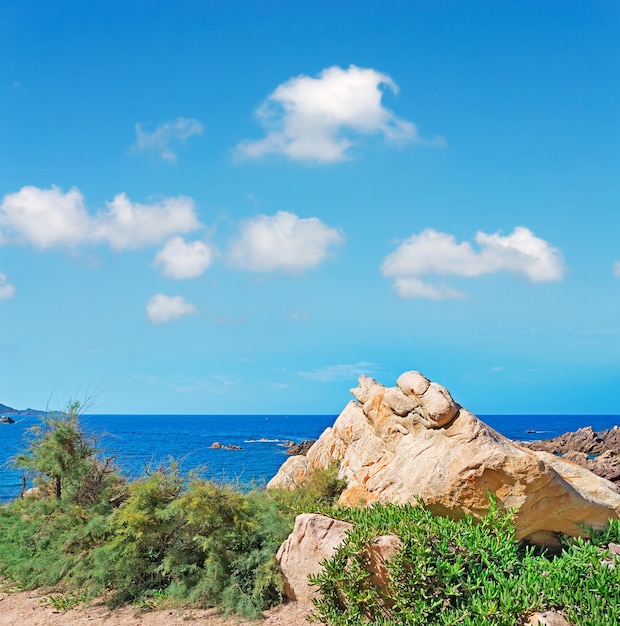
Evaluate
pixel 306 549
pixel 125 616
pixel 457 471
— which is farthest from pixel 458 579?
pixel 125 616

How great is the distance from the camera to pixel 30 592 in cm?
1134

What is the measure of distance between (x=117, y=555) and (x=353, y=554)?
4.39 metres

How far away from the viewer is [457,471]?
30.2 feet

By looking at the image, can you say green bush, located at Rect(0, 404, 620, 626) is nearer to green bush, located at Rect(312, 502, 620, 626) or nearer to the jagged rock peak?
green bush, located at Rect(312, 502, 620, 626)

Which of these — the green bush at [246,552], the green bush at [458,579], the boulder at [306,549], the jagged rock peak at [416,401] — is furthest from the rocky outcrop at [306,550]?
the jagged rock peak at [416,401]

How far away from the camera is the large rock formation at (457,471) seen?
356 inches

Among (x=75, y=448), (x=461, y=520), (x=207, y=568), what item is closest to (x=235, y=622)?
(x=207, y=568)

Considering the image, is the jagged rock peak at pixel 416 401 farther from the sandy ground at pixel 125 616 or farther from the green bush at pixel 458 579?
the sandy ground at pixel 125 616

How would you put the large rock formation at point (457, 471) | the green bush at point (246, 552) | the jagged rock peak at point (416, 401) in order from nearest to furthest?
the green bush at point (246, 552) → the large rock formation at point (457, 471) → the jagged rock peak at point (416, 401)

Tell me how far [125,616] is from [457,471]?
5.63m

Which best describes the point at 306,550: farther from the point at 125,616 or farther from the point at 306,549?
the point at 125,616

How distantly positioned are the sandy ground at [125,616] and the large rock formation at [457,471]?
7.77ft

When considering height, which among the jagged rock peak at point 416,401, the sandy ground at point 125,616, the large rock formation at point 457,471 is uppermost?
the jagged rock peak at point 416,401

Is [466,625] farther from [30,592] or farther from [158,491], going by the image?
[30,592]
